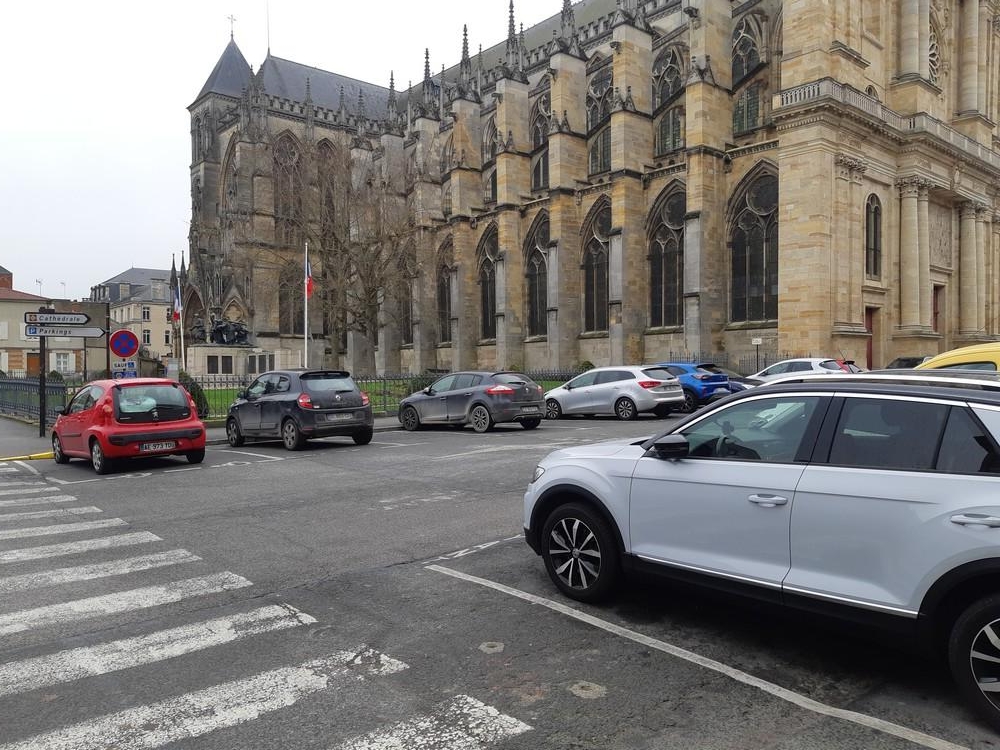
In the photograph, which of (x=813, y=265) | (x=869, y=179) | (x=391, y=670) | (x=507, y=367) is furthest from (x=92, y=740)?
(x=507, y=367)

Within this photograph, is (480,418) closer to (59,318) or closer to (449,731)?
(59,318)

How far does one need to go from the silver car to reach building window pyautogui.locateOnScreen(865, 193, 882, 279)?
53.6ft

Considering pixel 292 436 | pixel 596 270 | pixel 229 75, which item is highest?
pixel 229 75

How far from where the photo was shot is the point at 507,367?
39406 mm

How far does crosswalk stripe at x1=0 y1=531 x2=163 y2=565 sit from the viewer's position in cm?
619

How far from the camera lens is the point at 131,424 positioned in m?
11.5

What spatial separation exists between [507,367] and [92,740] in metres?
36.4

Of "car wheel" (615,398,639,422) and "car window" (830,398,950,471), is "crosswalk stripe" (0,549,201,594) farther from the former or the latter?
"car wheel" (615,398,639,422)

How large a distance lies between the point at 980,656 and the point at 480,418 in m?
14.1

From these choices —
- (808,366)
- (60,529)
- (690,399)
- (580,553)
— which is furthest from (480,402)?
(580,553)

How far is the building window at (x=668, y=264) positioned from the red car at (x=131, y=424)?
25381mm

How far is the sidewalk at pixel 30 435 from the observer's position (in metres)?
14.7

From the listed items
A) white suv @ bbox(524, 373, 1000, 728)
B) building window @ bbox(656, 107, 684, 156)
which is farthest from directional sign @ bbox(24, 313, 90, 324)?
building window @ bbox(656, 107, 684, 156)

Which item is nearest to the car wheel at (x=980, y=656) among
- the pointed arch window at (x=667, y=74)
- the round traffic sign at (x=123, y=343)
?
the round traffic sign at (x=123, y=343)
